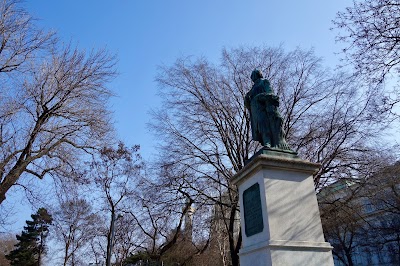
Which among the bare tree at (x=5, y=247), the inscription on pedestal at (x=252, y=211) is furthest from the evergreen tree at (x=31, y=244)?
the inscription on pedestal at (x=252, y=211)

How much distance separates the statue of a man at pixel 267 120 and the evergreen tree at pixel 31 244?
115 ft

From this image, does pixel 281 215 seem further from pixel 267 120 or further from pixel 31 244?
pixel 31 244

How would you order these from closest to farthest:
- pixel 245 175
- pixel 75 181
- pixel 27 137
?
pixel 245 175
pixel 27 137
pixel 75 181

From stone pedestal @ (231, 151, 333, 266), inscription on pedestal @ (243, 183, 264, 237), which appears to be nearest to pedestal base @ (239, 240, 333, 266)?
stone pedestal @ (231, 151, 333, 266)

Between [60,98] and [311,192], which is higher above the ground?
[60,98]

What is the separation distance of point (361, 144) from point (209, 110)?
673 cm

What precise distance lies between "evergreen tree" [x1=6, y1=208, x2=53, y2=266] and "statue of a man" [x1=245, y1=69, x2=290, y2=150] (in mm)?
34965

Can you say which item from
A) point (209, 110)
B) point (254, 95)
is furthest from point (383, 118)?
point (209, 110)

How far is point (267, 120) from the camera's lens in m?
7.40

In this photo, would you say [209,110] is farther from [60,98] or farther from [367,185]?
[367,185]

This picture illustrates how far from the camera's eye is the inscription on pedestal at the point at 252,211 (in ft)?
20.9

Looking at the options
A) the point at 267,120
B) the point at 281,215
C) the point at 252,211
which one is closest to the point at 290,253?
the point at 281,215

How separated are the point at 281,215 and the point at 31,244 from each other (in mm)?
41073

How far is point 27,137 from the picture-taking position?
36.0 ft
